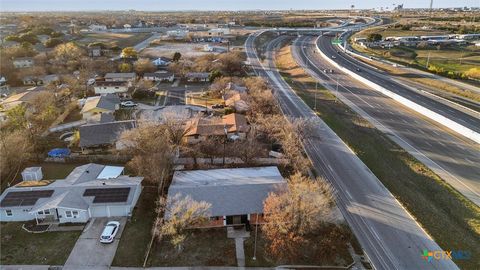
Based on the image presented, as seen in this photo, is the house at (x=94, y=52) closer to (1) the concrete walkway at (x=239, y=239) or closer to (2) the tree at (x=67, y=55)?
(2) the tree at (x=67, y=55)

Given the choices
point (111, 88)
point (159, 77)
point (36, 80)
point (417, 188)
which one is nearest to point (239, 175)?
point (417, 188)

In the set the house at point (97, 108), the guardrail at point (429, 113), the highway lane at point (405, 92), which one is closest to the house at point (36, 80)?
the house at point (97, 108)

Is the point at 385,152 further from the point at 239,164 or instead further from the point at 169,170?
the point at 169,170

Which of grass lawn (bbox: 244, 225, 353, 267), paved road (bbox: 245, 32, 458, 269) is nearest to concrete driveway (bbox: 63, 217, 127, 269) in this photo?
grass lawn (bbox: 244, 225, 353, 267)

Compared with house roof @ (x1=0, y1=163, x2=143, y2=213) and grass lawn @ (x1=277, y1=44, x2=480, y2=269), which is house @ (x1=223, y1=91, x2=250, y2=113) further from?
house roof @ (x1=0, y1=163, x2=143, y2=213)

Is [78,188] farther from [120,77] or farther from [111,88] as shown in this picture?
[120,77]

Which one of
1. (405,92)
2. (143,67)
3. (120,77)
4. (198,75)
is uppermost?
(143,67)

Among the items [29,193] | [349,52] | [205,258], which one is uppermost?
[349,52]

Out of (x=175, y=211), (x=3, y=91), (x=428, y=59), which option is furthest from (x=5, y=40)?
(x=428, y=59)
